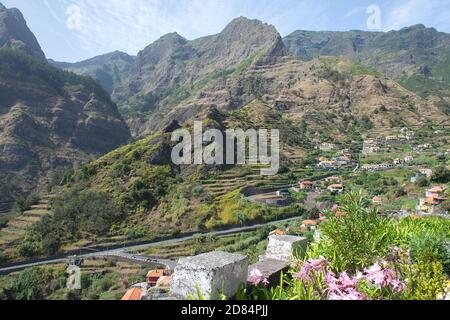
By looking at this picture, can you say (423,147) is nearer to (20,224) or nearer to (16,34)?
(20,224)

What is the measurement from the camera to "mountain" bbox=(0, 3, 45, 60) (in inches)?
5861

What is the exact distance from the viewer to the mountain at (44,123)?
88713mm

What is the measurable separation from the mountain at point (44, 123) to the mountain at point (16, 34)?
1408 inches

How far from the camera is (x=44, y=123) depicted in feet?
341

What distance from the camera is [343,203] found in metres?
5.54

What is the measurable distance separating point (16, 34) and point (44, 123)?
8118 centimetres

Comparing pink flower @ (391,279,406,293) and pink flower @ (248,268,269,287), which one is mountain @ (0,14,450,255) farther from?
pink flower @ (391,279,406,293)

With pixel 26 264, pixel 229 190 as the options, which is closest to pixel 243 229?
pixel 229 190

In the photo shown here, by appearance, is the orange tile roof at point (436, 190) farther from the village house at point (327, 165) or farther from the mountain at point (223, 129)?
the village house at point (327, 165)

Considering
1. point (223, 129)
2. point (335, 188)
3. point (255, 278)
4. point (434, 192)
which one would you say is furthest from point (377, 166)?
point (255, 278)

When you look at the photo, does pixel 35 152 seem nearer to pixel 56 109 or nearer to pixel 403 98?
pixel 56 109

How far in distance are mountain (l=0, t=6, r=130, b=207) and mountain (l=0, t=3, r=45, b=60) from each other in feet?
117

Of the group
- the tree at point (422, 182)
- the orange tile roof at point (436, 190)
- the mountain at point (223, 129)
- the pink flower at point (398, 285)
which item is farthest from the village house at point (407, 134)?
the pink flower at point (398, 285)

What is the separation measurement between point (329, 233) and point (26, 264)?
43.3 m
